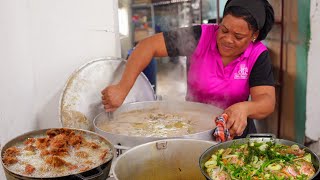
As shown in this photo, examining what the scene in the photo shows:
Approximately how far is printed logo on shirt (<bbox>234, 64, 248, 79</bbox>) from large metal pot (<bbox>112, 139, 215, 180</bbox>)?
41.4 inches

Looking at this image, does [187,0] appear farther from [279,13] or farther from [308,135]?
[308,135]

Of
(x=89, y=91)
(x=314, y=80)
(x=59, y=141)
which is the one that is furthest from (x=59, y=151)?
(x=314, y=80)

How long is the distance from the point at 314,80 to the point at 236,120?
1.21 meters

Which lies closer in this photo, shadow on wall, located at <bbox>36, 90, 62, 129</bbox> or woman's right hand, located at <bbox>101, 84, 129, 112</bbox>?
woman's right hand, located at <bbox>101, 84, 129, 112</bbox>

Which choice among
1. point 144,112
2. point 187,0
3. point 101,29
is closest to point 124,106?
point 144,112

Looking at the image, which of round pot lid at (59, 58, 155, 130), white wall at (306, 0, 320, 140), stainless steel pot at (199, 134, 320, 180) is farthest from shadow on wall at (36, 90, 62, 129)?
white wall at (306, 0, 320, 140)

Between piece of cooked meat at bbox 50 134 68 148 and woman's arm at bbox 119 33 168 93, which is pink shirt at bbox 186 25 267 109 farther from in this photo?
piece of cooked meat at bbox 50 134 68 148

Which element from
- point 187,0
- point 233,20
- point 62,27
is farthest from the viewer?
point 187,0

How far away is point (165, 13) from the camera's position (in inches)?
395

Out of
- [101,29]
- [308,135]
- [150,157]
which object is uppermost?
[101,29]

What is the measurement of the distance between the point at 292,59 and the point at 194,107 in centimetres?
129

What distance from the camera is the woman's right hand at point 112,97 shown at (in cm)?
212

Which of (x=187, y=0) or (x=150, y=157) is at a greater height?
(x=187, y=0)

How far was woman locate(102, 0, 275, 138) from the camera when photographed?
213 centimetres
